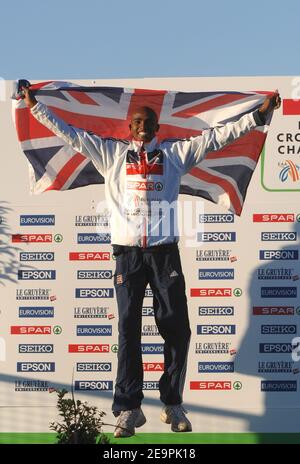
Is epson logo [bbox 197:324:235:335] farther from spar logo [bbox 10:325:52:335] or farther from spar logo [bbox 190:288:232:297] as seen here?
spar logo [bbox 10:325:52:335]

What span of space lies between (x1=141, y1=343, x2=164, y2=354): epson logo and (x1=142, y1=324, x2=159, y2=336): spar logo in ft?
0.25

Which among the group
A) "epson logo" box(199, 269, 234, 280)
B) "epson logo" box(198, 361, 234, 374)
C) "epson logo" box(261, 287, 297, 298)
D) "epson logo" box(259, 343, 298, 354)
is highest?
"epson logo" box(199, 269, 234, 280)

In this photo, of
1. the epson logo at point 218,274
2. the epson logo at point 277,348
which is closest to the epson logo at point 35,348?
the epson logo at point 218,274

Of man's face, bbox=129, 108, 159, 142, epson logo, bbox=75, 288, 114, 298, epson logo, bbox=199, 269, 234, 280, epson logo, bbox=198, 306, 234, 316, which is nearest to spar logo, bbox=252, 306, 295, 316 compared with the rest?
epson logo, bbox=198, 306, 234, 316

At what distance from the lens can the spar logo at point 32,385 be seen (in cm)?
534

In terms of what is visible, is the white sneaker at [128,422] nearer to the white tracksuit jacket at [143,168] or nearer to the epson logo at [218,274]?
the epson logo at [218,274]

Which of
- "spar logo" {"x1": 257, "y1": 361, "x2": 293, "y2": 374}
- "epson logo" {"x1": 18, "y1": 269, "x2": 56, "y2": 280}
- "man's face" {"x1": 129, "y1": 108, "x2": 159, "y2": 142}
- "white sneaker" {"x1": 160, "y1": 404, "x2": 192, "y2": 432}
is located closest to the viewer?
"man's face" {"x1": 129, "y1": 108, "x2": 159, "y2": 142}

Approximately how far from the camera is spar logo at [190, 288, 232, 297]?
17.4 ft

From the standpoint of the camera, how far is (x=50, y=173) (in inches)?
207

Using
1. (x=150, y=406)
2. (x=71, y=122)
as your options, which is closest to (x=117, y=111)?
(x=71, y=122)

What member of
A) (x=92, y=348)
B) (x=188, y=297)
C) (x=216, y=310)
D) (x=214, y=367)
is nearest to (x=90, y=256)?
(x=92, y=348)

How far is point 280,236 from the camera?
17.4ft

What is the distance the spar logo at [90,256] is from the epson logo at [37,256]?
0.15m
